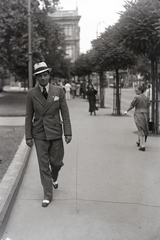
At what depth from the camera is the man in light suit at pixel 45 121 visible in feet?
15.9

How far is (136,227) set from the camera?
4.30 metres

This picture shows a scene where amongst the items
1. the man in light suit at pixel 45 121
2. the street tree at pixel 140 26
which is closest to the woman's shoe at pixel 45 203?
the man in light suit at pixel 45 121

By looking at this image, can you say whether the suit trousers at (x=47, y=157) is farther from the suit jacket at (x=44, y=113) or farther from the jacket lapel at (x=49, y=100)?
the jacket lapel at (x=49, y=100)

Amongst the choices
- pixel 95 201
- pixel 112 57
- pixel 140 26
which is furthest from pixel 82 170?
pixel 112 57

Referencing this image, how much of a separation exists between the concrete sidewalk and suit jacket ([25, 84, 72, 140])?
39.6 inches

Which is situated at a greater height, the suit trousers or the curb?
the suit trousers

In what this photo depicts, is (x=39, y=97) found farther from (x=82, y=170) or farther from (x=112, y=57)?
(x=112, y=57)

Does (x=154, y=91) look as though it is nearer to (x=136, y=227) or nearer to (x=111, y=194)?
(x=111, y=194)

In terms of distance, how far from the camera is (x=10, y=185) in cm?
537

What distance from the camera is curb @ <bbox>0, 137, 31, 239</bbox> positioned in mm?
4333

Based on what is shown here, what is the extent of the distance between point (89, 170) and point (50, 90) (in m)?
2.49

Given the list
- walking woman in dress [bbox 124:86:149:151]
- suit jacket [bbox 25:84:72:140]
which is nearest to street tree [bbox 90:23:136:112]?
walking woman in dress [bbox 124:86:149:151]

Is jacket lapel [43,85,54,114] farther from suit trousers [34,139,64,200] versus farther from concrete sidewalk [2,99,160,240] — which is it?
concrete sidewalk [2,99,160,240]

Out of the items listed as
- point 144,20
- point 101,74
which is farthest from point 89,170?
point 101,74
